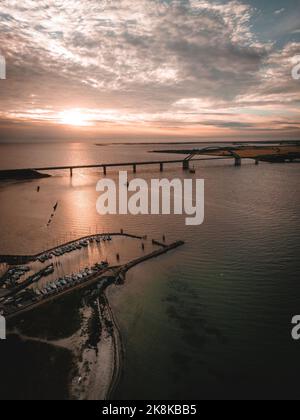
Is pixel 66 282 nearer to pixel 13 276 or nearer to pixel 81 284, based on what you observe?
pixel 81 284

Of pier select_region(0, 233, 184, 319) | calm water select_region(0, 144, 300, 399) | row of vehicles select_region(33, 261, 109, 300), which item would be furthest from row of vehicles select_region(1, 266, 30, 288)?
calm water select_region(0, 144, 300, 399)

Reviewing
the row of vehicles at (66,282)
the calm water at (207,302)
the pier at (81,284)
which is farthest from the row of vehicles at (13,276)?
the calm water at (207,302)

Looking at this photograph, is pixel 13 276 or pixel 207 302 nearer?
pixel 207 302

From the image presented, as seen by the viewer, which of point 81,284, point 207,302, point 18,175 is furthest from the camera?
point 18,175

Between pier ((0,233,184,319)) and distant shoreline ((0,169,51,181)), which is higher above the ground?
distant shoreline ((0,169,51,181))

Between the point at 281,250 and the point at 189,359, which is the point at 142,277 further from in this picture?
the point at 281,250

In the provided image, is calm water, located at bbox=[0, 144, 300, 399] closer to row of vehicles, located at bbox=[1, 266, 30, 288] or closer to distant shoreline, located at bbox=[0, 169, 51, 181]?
row of vehicles, located at bbox=[1, 266, 30, 288]

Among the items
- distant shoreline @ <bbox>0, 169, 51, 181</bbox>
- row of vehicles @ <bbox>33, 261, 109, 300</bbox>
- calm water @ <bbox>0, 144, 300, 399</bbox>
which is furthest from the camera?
distant shoreline @ <bbox>0, 169, 51, 181</bbox>

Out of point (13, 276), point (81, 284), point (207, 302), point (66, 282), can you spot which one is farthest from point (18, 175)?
point (207, 302)
